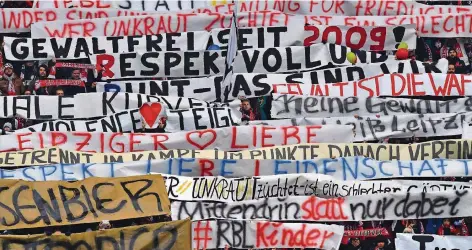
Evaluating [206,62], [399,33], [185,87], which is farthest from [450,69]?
[185,87]

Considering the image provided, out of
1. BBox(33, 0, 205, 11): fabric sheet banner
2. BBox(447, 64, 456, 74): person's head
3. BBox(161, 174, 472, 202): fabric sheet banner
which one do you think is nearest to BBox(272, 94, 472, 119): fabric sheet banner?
BBox(447, 64, 456, 74): person's head

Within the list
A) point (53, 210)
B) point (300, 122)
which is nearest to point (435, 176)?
point (300, 122)

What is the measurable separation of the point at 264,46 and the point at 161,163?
4150mm

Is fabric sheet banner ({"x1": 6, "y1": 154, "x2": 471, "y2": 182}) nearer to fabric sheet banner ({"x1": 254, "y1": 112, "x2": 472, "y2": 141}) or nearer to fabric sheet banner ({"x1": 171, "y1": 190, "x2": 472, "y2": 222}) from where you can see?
fabric sheet banner ({"x1": 171, "y1": 190, "x2": 472, "y2": 222})

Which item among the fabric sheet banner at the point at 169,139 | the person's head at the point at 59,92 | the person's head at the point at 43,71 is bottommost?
the fabric sheet banner at the point at 169,139

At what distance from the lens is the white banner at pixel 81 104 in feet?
64.2

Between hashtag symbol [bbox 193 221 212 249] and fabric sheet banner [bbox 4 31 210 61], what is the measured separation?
5019 mm

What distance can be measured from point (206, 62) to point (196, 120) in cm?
172

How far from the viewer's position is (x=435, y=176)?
17875mm

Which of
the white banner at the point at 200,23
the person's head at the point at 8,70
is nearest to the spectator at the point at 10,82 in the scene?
the person's head at the point at 8,70

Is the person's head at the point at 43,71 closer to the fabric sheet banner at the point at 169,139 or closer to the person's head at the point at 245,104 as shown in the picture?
the fabric sheet banner at the point at 169,139

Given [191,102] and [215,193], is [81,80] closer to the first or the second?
[191,102]

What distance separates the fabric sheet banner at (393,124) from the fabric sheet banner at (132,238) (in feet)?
12.2

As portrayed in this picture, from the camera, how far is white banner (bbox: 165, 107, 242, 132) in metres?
19.3
